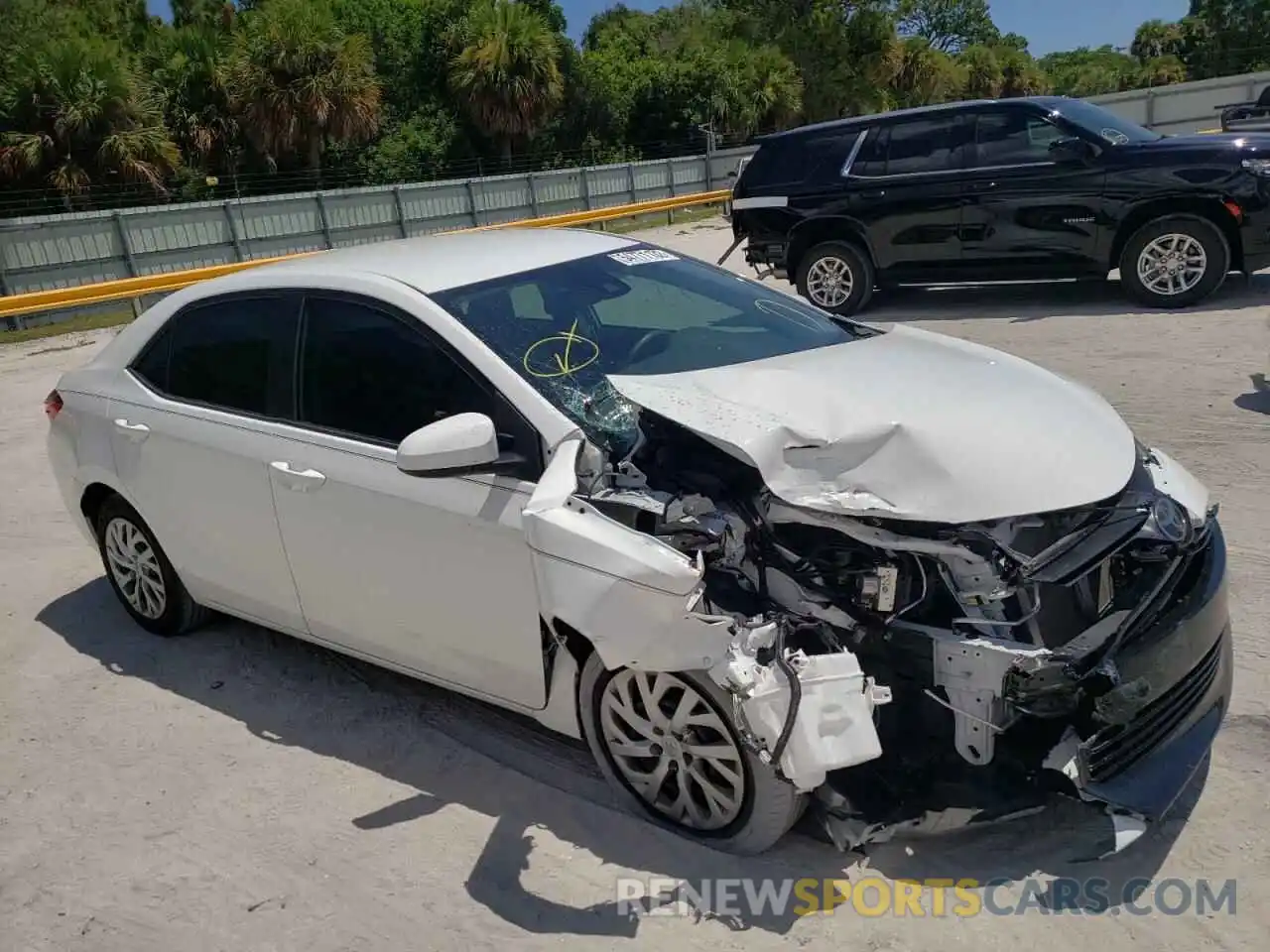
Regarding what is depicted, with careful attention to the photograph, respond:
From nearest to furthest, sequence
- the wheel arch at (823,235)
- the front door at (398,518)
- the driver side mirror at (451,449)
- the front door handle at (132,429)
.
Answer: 1. the driver side mirror at (451,449)
2. the front door at (398,518)
3. the front door handle at (132,429)
4. the wheel arch at (823,235)

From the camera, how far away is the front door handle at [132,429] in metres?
4.51

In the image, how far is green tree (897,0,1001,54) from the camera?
75625mm

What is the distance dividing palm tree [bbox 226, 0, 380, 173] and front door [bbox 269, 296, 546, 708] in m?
25.3

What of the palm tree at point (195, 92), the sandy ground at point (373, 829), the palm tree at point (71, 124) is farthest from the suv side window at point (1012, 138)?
the palm tree at point (195, 92)

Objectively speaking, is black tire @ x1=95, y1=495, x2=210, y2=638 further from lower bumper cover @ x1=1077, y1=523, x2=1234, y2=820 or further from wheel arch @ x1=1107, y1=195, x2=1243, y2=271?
wheel arch @ x1=1107, y1=195, x2=1243, y2=271

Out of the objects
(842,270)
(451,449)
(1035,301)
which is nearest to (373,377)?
(451,449)

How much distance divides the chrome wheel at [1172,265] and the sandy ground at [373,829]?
435 cm

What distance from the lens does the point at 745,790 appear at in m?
3.02

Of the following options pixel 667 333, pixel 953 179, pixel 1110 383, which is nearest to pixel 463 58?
pixel 953 179

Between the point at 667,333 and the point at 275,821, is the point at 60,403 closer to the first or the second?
the point at 275,821

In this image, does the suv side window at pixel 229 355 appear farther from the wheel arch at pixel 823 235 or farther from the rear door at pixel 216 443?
the wheel arch at pixel 823 235

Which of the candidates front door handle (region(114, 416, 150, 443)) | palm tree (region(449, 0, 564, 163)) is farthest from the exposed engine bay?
palm tree (region(449, 0, 564, 163))

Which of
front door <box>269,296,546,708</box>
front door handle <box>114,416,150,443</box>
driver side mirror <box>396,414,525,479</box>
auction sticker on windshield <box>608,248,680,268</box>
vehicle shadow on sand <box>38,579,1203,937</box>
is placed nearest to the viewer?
vehicle shadow on sand <box>38,579,1203,937</box>

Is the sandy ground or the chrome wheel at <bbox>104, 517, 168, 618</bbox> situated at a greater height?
the chrome wheel at <bbox>104, 517, 168, 618</bbox>
